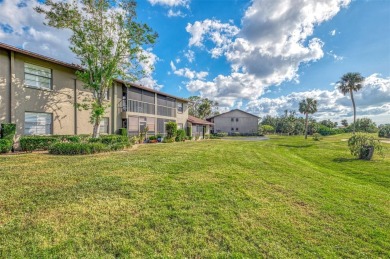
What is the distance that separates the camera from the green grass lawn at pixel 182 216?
3229 millimetres

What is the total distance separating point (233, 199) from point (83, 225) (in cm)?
369

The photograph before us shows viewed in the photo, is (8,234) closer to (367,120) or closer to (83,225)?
(83,225)

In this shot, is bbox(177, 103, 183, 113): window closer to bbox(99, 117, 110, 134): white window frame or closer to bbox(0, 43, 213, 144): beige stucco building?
bbox(0, 43, 213, 144): beige stucco building

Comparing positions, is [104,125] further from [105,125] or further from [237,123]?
[237,123]

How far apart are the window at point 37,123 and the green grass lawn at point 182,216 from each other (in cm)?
779

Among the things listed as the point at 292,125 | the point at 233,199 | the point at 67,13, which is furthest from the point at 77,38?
the point at 292,125

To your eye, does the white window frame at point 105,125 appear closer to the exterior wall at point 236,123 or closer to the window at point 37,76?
the window at point 37,76

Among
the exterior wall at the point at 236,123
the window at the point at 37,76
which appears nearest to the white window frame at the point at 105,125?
the window at the point at 37,76

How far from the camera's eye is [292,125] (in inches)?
2985

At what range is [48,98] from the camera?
14.0 m

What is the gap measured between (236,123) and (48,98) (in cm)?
5111

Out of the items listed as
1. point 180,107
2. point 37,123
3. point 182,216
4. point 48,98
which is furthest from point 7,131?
point 180,107

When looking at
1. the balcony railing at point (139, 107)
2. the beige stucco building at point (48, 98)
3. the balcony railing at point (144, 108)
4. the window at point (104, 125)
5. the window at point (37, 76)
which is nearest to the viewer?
the beige stucco building at point (48, 98)

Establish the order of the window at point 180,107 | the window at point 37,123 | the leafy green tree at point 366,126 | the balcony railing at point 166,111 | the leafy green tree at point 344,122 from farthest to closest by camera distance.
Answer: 1. the leafy green tree at point 344,122
2. the leafy green tree at point 366,126
3. the window at point 180,107
4. the balcony railing at point 166,111
5. the window at point 37,123
